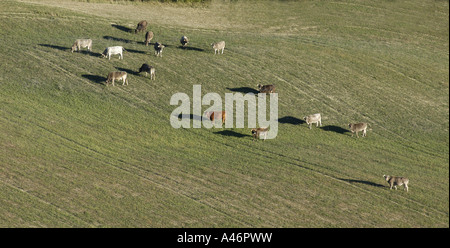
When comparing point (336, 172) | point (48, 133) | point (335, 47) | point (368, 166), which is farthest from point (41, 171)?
point (335, 47)

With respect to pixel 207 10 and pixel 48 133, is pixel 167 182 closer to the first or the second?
pixel 48 133

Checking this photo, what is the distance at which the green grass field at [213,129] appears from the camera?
38719 millimetres

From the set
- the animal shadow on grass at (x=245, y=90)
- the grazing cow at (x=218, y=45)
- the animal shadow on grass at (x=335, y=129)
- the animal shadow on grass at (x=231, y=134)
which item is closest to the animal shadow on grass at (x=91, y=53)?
the grazing cow at (x=218, y=45)

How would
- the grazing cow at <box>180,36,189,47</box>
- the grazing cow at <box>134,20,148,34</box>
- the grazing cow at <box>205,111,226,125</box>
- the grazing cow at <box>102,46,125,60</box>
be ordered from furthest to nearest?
the grazing cow at <box>134,20,148,34</box> → the grazing cow at <box>180,36,189,47</box> → the grazing cow at <box>102,46,125,60</box> → the grazing cow at <box>205,111,226,125</box>

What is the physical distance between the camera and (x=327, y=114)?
5516cm

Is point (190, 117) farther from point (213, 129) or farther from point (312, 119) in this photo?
point (312, 119)

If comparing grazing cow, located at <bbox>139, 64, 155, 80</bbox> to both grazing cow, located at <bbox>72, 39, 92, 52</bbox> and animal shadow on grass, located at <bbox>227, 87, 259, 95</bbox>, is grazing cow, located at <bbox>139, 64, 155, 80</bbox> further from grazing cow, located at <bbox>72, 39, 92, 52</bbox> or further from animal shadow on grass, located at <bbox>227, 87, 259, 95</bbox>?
animal shadow on grass, located at <bbox>227, 87, 259, 95</bbox>

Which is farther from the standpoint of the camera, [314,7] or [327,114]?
[314,7]

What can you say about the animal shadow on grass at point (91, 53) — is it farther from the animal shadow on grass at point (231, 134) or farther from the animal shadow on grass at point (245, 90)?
the animal shadow on grass at point (231, 134)

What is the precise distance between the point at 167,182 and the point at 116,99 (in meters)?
14.0

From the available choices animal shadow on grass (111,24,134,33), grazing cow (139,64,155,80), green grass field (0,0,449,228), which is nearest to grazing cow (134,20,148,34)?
animal shadow on grass (111,24,134,33)

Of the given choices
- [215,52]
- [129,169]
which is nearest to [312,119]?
[215,52]

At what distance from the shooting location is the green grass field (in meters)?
38.7

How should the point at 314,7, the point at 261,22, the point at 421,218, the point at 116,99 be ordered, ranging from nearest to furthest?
the point at 421,218
the point at 116,99
the point at 261,22
the point at 314,7
